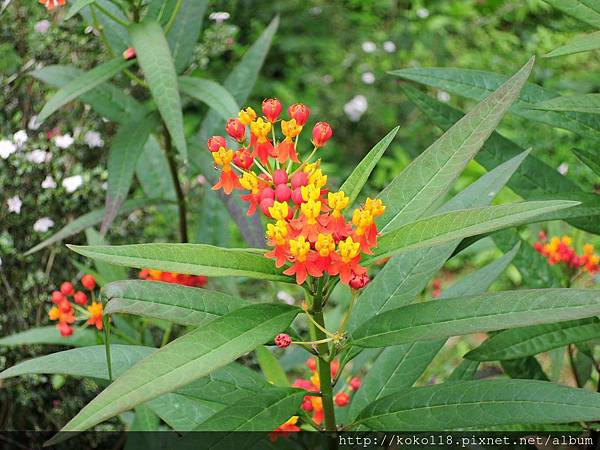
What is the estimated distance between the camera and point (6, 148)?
2.41 meters

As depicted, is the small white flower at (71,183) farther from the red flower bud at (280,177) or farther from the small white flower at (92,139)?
the red flower bud at (280,177)

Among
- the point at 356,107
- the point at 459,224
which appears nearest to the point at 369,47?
the point at 356,107

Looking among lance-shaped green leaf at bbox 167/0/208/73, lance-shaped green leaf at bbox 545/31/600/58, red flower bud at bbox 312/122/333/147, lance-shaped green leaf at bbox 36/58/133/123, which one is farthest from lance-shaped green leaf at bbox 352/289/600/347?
lance-shaped green leaf at bbox 167/0/208/73

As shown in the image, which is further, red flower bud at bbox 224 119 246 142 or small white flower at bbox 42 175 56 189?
small white flower at bbox 42 175 56 189

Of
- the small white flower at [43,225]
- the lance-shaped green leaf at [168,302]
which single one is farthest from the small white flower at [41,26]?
the lance-shaped green leaf at [168,302]

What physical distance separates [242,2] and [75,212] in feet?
7.43

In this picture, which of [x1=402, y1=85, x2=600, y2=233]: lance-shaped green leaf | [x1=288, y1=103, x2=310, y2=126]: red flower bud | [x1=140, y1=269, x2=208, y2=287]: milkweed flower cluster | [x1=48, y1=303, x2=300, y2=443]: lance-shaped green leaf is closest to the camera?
[x1=48, y1=303, x2=300, y2=443]: lance-shaped green leaf

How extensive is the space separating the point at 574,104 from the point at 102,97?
1351 mm

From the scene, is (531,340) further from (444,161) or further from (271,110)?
(271,110)

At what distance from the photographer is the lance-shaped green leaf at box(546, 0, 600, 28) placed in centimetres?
142

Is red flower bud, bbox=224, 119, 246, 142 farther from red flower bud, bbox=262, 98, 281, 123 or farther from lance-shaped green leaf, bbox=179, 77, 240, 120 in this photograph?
lance-shaped green leaf, bbox=179, 77, 240, 120

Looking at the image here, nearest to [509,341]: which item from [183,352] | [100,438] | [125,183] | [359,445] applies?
[359,445]

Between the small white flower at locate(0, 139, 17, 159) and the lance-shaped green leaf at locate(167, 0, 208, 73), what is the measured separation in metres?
0.64

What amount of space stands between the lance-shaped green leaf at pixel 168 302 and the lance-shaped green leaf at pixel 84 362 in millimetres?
158
